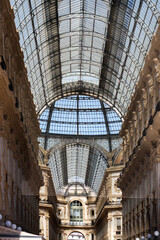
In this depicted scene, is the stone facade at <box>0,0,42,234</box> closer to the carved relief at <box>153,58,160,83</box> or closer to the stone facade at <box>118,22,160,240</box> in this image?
the stone facade at <box>118,22,160,240</box>

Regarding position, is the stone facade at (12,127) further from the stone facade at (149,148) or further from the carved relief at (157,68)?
the carved relief at (157,68)

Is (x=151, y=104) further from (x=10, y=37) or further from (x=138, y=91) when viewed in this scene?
(x=10, y=37)

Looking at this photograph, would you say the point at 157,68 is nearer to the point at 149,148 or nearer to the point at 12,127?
the point at 149,148

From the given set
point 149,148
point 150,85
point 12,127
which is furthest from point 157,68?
point 12,127

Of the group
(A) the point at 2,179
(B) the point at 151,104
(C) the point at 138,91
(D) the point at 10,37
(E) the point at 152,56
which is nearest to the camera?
(A) the point at 2,179

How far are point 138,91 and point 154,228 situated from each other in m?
14.8

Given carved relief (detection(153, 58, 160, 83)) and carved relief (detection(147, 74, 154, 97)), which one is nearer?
carved relief (detection(153, 58, 160, 83))

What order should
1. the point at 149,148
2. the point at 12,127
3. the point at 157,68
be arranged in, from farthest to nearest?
the point at 149,148, the point at 12,127, the point at 157,68

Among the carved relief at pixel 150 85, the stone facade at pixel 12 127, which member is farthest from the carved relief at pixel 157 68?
the stone facade at pixel 12 127

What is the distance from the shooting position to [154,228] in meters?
39.1

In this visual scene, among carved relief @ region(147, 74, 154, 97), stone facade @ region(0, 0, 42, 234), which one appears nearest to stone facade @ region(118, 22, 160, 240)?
carved relief @ region(147, 74, 154, 97)

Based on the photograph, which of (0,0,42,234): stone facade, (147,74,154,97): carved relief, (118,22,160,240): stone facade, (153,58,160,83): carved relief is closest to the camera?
(0,0,42,234): stone facade

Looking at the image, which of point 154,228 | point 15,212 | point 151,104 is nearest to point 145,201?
point 154,228

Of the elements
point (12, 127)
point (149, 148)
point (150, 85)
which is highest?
point (150, 85)
